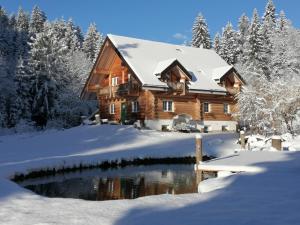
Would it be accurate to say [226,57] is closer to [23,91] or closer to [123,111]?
[123,111]

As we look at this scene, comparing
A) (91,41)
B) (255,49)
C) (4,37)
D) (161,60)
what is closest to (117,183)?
(161,60)

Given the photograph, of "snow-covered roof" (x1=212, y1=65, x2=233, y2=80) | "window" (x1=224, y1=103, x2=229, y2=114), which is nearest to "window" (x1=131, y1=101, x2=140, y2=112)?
"snow-covered roof" (x1=212, y1=65, x2=233, y2=80)

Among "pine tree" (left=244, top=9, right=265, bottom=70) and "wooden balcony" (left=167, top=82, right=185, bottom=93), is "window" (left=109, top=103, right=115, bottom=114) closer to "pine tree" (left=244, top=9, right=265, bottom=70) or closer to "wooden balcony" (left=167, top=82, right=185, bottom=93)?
"wooden balcony" (left=167, top=82, right=185, bottom=93)

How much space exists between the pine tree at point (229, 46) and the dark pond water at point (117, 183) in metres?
46.7

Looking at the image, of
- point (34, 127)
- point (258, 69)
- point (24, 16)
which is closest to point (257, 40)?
point (258, 69)

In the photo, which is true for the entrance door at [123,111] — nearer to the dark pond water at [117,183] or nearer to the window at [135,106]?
the window at [135,106]

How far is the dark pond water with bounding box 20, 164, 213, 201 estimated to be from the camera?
1568 cm

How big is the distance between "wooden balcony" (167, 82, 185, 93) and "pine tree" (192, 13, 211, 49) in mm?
31746

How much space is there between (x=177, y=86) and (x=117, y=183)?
20.6m

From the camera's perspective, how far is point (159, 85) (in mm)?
36219

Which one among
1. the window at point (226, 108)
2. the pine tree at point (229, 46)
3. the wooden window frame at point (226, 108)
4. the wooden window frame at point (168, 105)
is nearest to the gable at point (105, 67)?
the wooden window frame at point (168, 105)

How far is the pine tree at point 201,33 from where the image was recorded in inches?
2689

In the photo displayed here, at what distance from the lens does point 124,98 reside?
3978 centimetres

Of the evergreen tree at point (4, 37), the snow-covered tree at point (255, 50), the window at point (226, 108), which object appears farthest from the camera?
the evergreen tree at point (4, 37)
